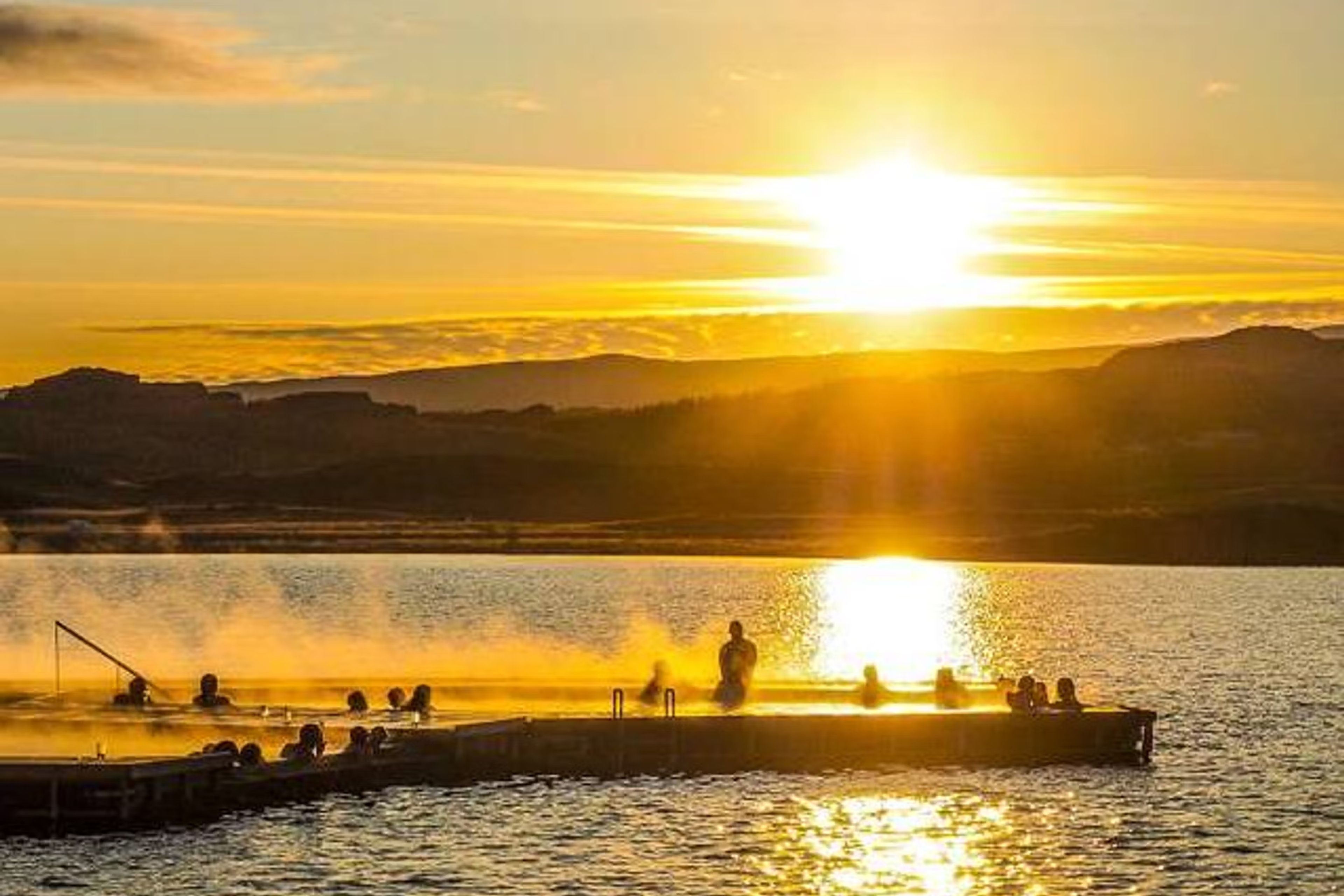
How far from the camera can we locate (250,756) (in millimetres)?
58750


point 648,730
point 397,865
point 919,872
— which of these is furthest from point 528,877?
point 648,730

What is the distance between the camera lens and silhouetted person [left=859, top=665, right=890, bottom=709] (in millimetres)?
70812

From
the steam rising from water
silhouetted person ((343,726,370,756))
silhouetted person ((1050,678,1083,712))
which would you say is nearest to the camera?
silhouetted person ((343,726,370,756))

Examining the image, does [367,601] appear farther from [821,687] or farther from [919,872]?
[919,872]

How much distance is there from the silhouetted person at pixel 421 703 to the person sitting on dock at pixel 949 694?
1350 cm

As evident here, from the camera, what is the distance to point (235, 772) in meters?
57.8

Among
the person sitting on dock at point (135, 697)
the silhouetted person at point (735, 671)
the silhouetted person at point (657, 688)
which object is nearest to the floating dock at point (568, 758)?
the silhouetted person at point (735, 671)

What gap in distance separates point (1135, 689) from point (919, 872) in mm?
43556

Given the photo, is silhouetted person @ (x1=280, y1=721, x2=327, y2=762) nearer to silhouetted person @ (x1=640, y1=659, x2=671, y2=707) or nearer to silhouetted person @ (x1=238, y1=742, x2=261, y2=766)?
silhouetted person @ (x1=238, y1=742, x2=261, y2=766)

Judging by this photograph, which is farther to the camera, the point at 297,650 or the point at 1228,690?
the point at 297,650

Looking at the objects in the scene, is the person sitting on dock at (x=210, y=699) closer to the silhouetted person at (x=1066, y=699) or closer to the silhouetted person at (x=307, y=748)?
the silhouetted person at (x=307, y=748)

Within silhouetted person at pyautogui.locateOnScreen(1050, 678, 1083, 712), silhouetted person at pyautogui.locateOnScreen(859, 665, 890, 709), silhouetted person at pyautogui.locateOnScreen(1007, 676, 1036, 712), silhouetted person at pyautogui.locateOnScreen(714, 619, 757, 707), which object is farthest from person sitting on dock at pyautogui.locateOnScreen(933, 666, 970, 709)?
silhouetted person at pyautogui.locateOnScreen(714, 619, 757, 707)

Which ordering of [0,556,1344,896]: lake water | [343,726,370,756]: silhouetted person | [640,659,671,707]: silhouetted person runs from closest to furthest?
[0,556,1344,896]: lake water
[343,726,370,756]: silhouetted person
[640,659,671,707]: silhouetted person

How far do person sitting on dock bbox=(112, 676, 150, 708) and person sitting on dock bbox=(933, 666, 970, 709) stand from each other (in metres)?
20.8
